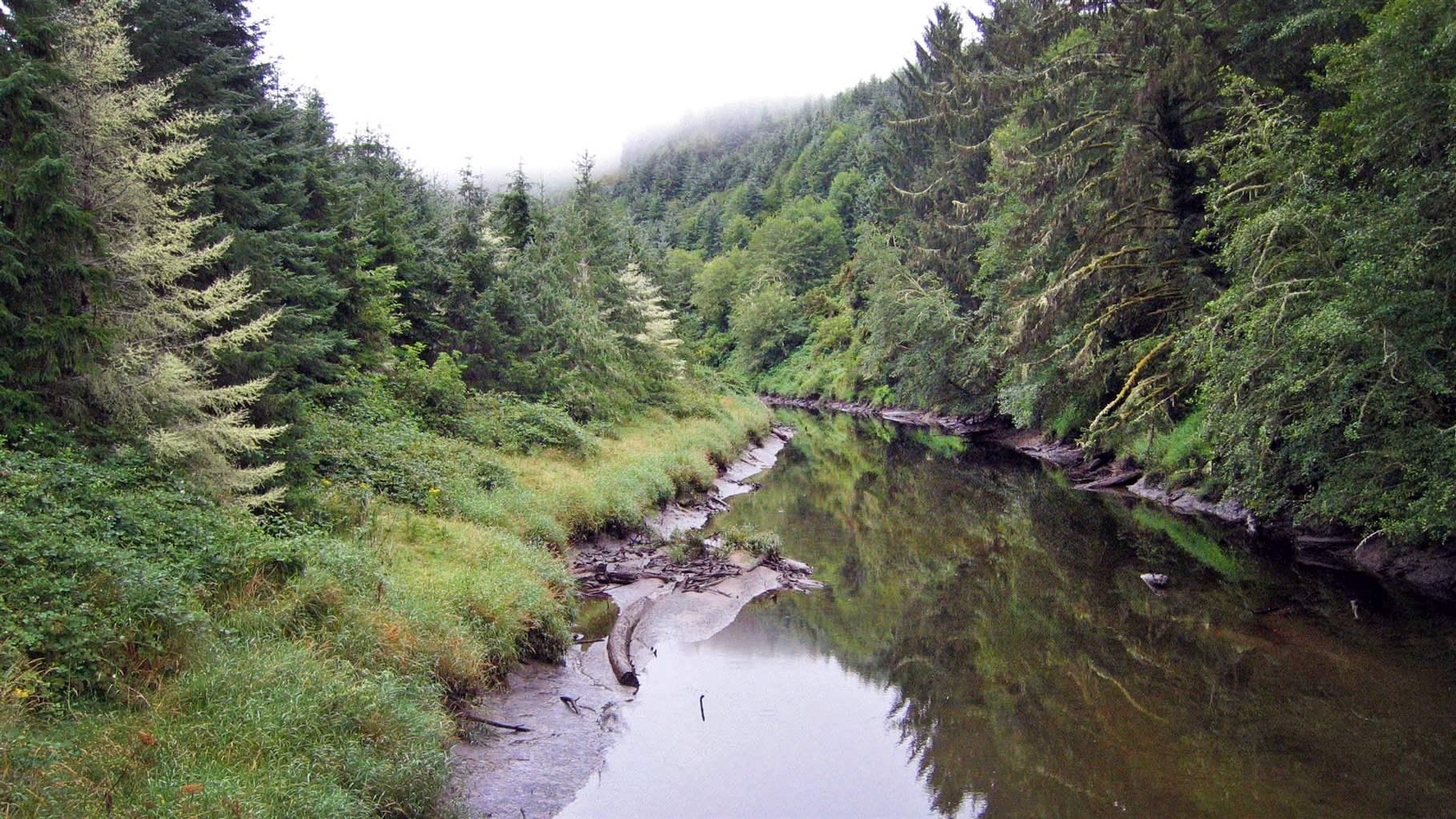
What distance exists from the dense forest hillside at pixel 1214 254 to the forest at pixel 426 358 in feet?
0.39

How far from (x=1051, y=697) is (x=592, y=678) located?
6.49 metres

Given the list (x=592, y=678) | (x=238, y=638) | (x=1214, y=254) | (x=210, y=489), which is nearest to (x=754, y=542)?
(x=592, y=678)

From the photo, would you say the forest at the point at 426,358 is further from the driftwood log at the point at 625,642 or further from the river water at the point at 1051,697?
the river water at the point at 1051,697

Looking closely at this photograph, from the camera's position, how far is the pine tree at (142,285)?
9.09 meters

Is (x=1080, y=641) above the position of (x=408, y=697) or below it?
below

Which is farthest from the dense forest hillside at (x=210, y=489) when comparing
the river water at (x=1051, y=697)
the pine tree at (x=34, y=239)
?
the river water at (x=1051, y=697)

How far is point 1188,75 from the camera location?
2250 cm

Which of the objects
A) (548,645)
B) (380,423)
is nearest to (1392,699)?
(548,645)

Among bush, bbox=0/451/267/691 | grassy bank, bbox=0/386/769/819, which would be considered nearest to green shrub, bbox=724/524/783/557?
grassy bank, bbox=0/386/769/819

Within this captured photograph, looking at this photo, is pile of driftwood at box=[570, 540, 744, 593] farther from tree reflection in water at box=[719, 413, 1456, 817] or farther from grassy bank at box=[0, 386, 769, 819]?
grassy bank at box=[0, 386, 769, 819]

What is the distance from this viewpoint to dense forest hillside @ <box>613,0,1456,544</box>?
45.0 ft

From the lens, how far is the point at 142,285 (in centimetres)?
955

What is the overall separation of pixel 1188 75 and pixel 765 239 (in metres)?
62.7

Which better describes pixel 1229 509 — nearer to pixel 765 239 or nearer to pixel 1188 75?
pixel 1188 75
